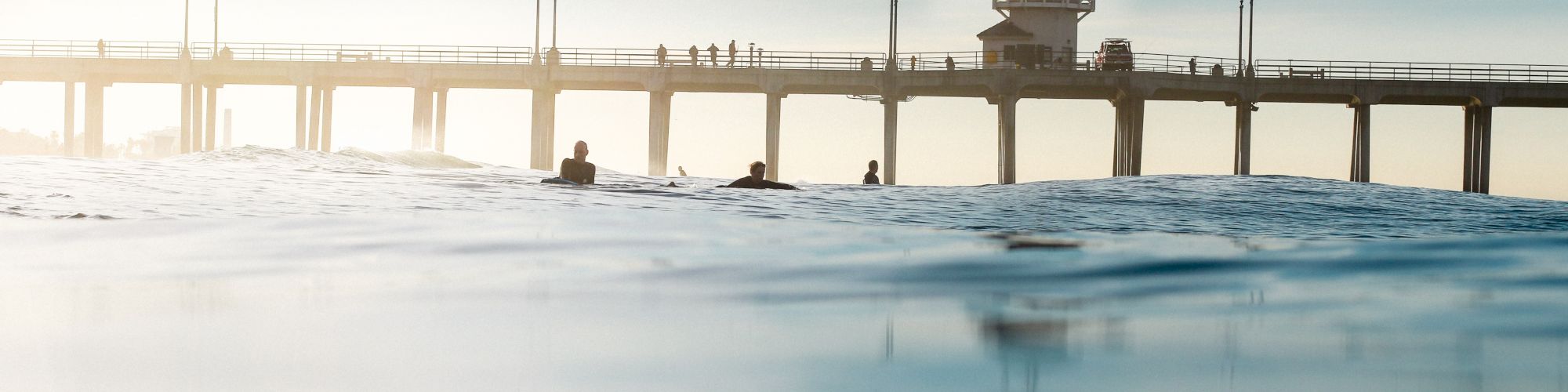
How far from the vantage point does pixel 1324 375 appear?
3627 mm

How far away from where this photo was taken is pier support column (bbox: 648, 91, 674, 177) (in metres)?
44.3

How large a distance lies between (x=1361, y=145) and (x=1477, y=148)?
14.8 feet

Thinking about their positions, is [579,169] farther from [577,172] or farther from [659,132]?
[659,132]

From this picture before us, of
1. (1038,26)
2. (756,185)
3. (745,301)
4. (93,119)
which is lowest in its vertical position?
(745,301)

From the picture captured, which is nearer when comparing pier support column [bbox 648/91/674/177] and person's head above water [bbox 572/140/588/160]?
person's head above water [bbox 572/140/588/160]

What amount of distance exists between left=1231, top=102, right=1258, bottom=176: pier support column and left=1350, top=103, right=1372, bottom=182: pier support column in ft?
12.7

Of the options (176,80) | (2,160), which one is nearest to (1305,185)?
(2,160)

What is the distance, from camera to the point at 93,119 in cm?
4866

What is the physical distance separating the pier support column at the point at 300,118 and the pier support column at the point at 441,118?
192 inches

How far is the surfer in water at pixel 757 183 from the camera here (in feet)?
56.4

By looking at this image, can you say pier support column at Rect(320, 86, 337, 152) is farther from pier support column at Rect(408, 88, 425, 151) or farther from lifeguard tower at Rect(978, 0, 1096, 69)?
lifeguard tower at Rect(978, 0, 1096, 69)

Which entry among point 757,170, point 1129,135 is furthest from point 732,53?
point 757,170

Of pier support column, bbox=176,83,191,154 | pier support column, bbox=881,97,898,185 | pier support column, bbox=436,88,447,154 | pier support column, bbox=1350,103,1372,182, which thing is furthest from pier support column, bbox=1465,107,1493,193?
pier support column, bbox=176,83,191,154

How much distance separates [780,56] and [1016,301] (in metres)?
37.8
